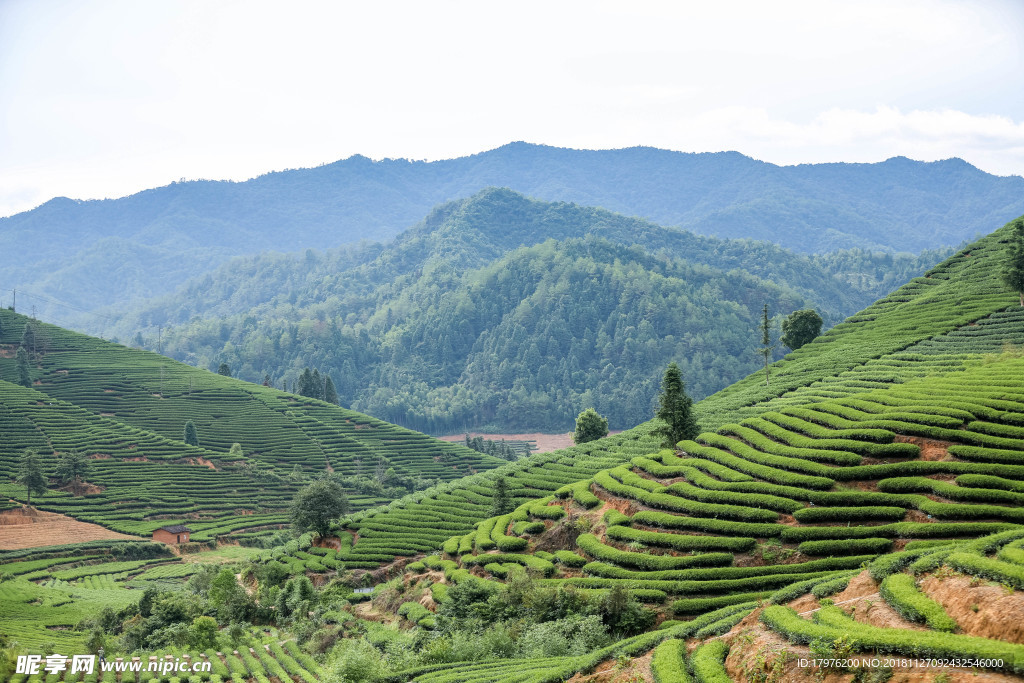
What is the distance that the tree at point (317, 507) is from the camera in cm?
5944

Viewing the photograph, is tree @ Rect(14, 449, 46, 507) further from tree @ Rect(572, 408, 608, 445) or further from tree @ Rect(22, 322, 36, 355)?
tree @ Rect(572, 408, 608, 445)

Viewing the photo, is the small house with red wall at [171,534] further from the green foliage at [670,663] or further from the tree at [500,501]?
the green foliage at [670,663]

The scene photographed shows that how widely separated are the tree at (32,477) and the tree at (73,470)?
1940 mm

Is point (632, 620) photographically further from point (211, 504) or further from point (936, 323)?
point (211, 504)

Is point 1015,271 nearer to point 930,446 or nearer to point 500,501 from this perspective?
point 930,446

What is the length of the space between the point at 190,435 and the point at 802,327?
240ft

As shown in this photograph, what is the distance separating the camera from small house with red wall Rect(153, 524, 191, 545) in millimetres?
76688

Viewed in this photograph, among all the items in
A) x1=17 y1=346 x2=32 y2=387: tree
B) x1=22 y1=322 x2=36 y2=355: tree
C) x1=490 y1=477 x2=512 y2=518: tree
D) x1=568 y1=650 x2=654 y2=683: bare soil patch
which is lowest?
x1=490 y1=477 x2=512 y2=518: tree

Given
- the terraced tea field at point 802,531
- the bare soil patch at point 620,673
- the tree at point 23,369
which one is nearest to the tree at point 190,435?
the tree at point 23,369

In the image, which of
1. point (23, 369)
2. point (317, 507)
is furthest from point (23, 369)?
point (317, 507)

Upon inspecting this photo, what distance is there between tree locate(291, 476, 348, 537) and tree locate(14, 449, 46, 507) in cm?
3634

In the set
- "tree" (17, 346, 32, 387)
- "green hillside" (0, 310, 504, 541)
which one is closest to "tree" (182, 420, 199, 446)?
"green hillside" (0, 310, 504, 541)

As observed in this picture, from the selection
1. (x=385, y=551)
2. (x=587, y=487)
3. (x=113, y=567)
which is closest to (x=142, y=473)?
(x=113, y=567)

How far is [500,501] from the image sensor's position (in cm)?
5378
